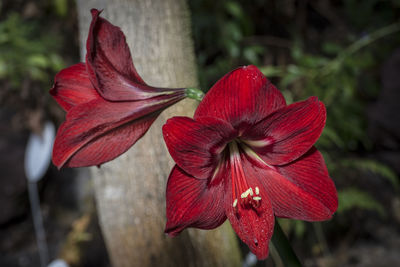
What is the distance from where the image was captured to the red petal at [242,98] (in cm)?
57

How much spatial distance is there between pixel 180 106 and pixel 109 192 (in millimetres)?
374

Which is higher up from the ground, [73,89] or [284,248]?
[73,89]

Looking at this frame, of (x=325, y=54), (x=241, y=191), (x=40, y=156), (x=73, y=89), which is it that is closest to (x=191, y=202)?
(x=241, y=191)

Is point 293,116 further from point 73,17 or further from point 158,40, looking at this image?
point 73,17

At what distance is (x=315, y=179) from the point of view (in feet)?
2.03

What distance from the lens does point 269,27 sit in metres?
3.91

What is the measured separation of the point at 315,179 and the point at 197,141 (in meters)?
0.20

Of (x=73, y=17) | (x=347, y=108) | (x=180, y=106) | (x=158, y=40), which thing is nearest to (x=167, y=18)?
(x=158, y=40)

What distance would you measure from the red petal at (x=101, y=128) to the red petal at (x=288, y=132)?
0.50 ft

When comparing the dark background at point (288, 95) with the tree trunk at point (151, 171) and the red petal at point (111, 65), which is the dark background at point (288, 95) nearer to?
the tree trunk at point (151, 171)

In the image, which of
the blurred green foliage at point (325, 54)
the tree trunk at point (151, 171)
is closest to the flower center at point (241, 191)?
the tree trunk at point (151, 171)

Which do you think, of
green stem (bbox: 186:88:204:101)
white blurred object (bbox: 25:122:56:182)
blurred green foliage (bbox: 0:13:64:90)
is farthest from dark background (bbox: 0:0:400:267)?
green stem (bbox: 186:88:204:101)

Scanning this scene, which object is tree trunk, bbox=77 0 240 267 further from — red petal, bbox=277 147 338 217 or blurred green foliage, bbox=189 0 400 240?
blurred green foliage, bbox=189 0 400 240

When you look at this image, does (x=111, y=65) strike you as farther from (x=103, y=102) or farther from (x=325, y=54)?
(x=325, y=54)
